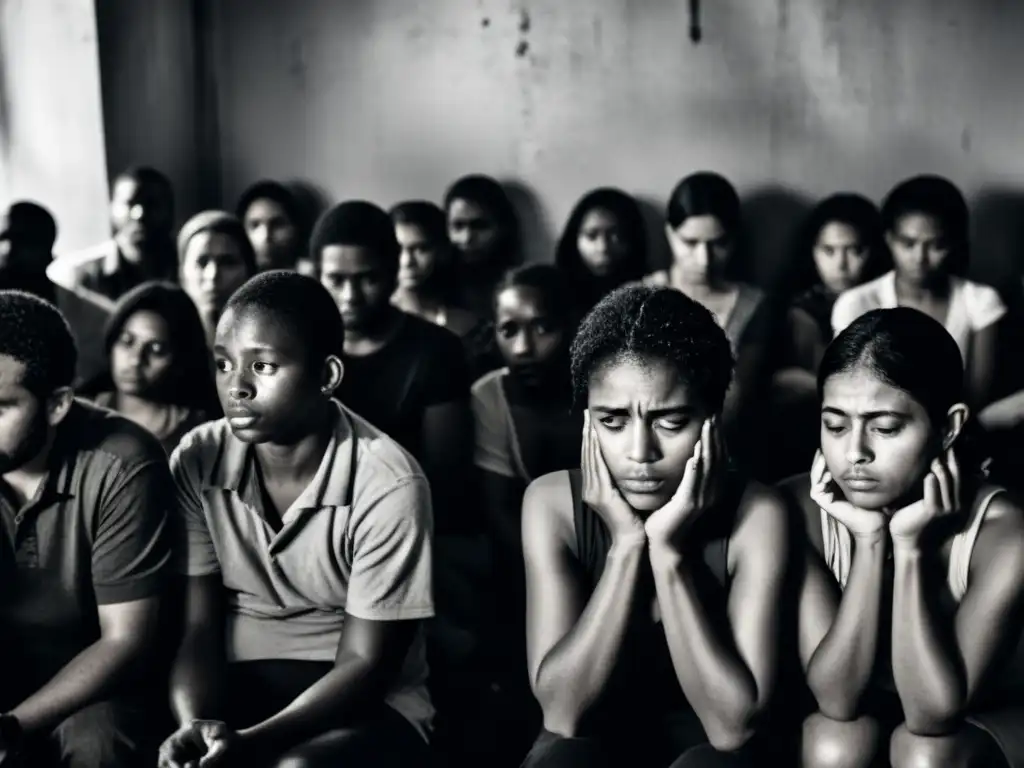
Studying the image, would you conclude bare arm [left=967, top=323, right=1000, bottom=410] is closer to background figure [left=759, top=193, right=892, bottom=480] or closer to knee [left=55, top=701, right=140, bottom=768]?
background figure [left=759, top=193, right=892, bottom=480]

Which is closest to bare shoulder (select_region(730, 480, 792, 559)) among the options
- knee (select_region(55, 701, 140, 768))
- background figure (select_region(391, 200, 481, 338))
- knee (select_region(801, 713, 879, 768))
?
knee (select_region(801, 713, 879, 768))

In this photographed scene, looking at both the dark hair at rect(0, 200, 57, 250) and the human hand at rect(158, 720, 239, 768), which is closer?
the human hand at rect(158, 720, 239, 768)

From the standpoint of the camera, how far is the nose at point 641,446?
1796 mm

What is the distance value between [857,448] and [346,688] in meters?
0.84

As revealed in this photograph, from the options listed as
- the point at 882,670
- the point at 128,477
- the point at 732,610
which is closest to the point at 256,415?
the point at 128,477

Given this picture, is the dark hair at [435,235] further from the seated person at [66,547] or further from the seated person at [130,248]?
the seated person at [66,547]

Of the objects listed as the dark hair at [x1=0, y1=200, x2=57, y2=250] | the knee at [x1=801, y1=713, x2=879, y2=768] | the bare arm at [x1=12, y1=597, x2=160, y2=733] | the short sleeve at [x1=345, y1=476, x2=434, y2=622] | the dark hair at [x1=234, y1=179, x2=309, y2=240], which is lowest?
the knee at [x1=801, y1=713, x2=879, y2=768]

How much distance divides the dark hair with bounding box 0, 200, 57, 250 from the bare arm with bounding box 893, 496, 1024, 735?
2.67 m

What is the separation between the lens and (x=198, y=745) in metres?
1.73

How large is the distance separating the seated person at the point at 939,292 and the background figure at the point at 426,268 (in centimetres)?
125

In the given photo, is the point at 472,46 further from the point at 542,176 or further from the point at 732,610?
the point at 732,610

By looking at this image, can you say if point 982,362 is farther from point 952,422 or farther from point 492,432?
point 952,422

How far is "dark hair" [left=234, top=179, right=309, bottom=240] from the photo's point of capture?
14.6ft

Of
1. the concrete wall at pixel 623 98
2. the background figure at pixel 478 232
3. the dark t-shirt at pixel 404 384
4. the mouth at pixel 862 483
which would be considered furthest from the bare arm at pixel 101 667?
the concrete wall at pixel 623 98
